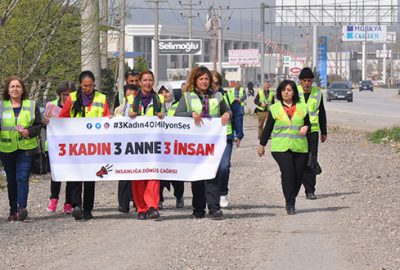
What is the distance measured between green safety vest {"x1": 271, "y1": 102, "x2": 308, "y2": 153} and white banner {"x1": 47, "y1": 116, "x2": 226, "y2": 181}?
0.95 meters

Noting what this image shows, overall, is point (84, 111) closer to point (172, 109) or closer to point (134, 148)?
point (134, 148)

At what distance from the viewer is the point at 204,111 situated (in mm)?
12750

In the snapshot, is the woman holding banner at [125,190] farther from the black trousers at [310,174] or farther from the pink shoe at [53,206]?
the black trousers at [310,174]

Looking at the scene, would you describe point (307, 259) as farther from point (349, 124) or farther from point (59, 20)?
point (349, 124)

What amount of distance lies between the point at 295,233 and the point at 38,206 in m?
4.70

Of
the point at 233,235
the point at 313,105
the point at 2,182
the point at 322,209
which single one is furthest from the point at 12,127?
the point at 2,182

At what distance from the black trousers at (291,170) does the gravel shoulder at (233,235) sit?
0.35 m

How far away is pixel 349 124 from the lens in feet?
139

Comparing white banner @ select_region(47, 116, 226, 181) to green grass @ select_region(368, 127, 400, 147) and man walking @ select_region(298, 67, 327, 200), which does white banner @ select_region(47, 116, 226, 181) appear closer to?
man walking @ select_region(298, 67, 327, 200)

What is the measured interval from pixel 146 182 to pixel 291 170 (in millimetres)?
1944

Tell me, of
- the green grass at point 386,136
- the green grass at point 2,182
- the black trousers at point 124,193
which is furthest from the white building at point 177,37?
the black trousers at point 124,193

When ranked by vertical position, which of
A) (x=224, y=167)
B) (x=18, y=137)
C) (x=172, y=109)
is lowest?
(x=224, y=167)

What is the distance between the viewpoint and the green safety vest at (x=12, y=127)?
Answer: 12672mm

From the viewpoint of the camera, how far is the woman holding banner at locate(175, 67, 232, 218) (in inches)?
Result: 492
